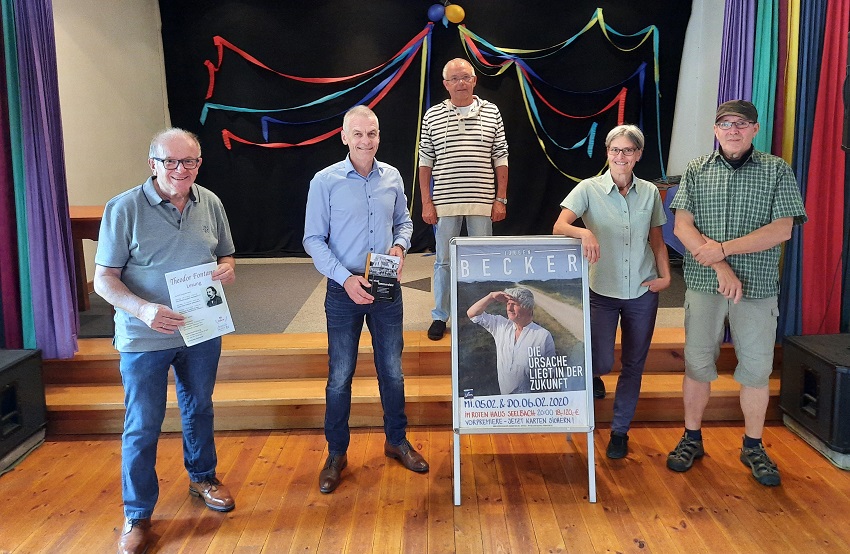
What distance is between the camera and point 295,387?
3.54 metres

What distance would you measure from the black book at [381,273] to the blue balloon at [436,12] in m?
3.83

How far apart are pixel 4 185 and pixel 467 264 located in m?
2.40

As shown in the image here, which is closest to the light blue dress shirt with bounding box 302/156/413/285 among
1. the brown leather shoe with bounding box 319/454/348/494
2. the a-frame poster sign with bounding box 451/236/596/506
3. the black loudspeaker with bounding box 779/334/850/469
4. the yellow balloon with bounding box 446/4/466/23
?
the a-frame poster sign with bounding box 451/236/596/506

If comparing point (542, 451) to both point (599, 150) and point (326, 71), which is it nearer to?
point (599, 150)

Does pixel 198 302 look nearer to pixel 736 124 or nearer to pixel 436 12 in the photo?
pixel 736 124

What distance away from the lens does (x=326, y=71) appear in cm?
600

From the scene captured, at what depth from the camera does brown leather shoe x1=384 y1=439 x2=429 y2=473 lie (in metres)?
2.93

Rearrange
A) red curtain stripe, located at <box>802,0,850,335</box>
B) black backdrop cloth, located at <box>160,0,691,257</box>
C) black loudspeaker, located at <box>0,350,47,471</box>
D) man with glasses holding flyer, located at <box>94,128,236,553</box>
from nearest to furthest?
1. man with glasses holding flyer, located at <box>94,128,236,553</box>
2. black loudspeaker, located at <box>0,350,47,471</box>
3. red curtain stripe, located at <box>802,0,850,335</box>
4. black backdrop cloth, located at <box>160,0,691,257</box>

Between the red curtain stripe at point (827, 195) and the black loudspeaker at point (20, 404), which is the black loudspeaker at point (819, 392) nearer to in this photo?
the red curtain stripe at point (827, 195)

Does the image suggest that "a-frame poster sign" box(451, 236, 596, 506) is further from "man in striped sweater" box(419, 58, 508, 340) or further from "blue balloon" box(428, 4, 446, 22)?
"blue balloon" box(428, 4, 446, 22)

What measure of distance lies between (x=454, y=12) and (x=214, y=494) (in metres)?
4.49

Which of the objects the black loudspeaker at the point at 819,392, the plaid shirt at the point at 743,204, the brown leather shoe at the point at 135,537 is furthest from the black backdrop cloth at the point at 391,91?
the brown leather shoe at the point at 135,537

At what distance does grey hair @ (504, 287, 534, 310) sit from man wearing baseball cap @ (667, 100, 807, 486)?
68 cm

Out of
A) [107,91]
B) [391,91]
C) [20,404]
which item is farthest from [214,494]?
[391,91]
